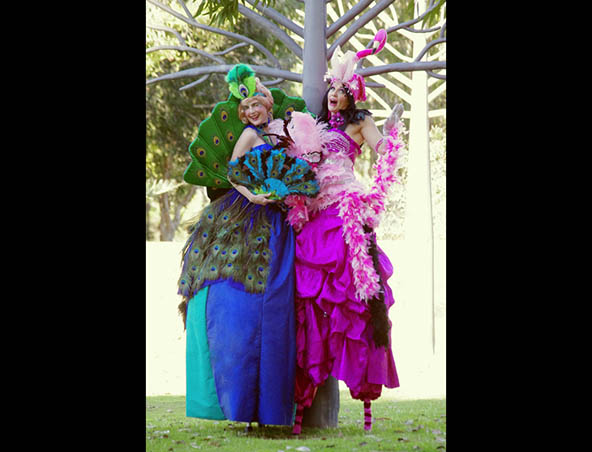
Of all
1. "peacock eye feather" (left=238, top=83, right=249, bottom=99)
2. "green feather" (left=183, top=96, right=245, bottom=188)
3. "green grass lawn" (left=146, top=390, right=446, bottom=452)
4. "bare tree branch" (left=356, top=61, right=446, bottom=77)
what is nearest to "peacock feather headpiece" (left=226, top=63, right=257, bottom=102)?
"peacock eye feather" (left=238, top=83, right=249, bottom=99)

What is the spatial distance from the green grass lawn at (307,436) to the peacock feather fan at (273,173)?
1451mm

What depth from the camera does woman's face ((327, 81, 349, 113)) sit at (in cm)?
462

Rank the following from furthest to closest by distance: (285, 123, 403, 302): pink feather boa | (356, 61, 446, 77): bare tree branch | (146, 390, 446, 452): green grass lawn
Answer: (356, 61, 446, 77): bare tree branch < (285, 123, 403, 302): pink feather boa < (146, 390, 446, 452): green grass lawn

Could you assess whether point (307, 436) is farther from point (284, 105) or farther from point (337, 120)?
point (284, 105)

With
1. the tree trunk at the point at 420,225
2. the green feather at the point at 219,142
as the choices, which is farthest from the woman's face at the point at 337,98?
the tree trunk at the point at 420,225

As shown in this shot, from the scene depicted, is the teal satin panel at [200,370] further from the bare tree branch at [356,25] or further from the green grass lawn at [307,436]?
the bare tree branch at [356,25]

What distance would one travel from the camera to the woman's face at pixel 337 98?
4.62 m

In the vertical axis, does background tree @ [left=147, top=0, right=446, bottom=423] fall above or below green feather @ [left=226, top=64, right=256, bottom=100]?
above

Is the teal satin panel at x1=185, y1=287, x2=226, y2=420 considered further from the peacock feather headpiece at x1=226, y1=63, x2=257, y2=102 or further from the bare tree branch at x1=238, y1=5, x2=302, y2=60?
the bare tree branch at x1=238, y1=5, x2=302, y2=60

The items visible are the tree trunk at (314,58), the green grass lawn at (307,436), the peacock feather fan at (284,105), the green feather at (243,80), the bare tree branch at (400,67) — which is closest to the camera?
the green grass lawn at (307,436)

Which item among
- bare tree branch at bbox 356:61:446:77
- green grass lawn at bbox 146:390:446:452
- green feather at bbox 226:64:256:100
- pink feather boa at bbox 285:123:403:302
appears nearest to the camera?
green grass lawn at bbox 146:390:446:452

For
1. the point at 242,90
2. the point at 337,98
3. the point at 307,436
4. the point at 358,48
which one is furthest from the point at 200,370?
the point at 358,48
